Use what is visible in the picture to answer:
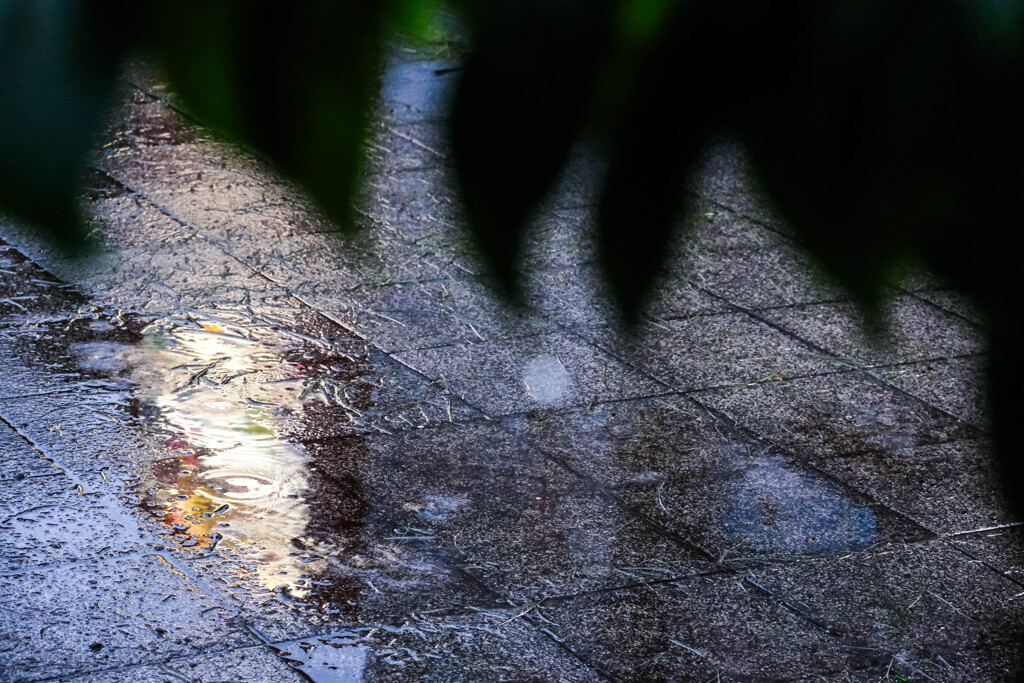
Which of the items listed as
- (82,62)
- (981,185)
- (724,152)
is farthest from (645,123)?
(82,62)

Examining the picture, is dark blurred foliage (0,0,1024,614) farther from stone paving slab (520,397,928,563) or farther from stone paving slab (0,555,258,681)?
stone paving slab (520,397,928,563)

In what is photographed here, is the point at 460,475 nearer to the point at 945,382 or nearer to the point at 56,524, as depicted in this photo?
the point at 56,524

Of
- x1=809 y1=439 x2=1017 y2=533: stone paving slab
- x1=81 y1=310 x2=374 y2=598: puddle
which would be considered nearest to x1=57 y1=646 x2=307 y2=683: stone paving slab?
x1=81 y1=310 x2=374 y2=598: puddle

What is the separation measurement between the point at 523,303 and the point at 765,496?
12.5ft

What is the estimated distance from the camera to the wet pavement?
408 centimetres

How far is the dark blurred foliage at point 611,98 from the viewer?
1.19 m

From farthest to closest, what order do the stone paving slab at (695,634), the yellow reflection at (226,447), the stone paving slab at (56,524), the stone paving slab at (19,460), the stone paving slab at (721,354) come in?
1. the stone paving slab at (721,354)
2. the stone paving slab at (19,460)
3. the yellow reflection at (226,447)
4. the stone paving slab at (56,524)
5. the stone paving slab at (695,634)

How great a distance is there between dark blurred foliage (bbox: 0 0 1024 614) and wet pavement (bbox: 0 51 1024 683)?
174 centimetres

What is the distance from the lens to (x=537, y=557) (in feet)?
14.9

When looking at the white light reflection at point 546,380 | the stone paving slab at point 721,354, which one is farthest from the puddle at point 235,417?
the stone paving slab at point 721,354

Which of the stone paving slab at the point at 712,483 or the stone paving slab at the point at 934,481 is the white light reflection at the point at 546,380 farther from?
the stone paving slab at the point at 934,481

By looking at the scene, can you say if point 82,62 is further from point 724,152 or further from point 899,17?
point 899,17

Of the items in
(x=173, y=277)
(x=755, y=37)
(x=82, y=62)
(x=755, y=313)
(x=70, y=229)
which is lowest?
(x=173, y=277)

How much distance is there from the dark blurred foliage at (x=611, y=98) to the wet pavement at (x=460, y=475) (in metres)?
1.74
